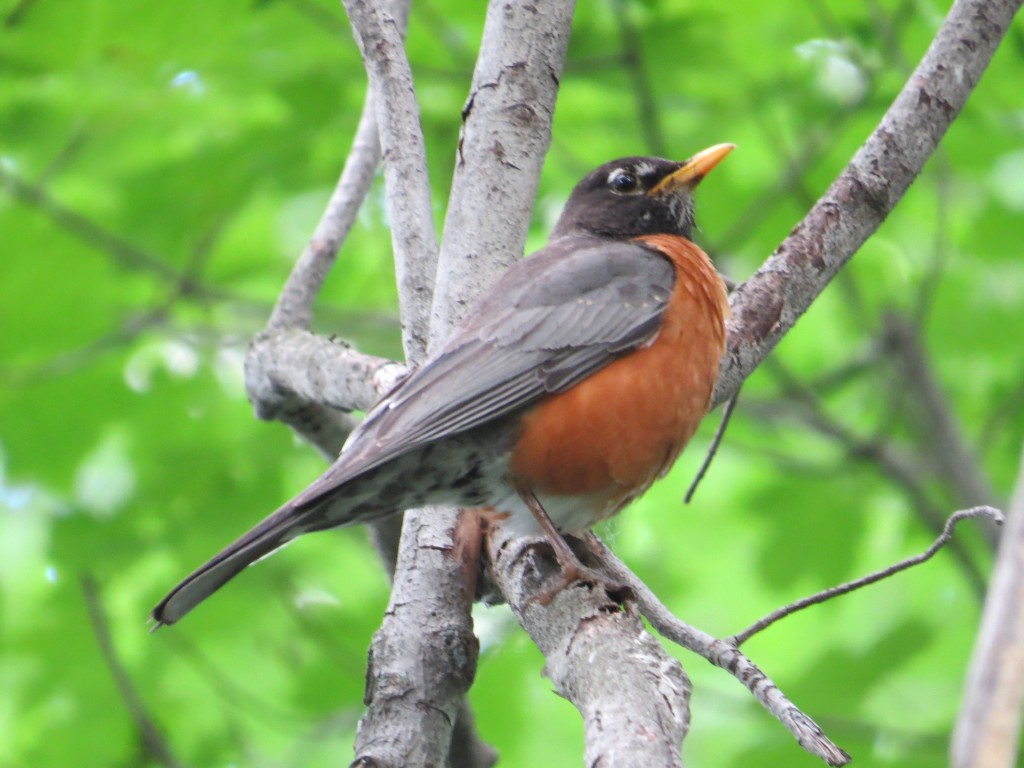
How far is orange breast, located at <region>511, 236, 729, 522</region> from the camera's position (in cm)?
334

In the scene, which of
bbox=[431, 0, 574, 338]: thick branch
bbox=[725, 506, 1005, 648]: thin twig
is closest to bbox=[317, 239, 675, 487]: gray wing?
bbox=[431, 0, 574, 338]: thick branch

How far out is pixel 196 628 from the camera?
520cm

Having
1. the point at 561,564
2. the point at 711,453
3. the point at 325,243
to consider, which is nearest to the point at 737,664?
the point at 561,564

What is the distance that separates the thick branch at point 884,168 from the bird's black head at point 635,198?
125 cm

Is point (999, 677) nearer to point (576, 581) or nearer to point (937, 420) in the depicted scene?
point (576, 581)

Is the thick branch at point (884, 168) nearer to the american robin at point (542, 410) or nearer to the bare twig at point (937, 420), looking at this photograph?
the american robin at point (542, 410)

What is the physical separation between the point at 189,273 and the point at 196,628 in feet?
5.15

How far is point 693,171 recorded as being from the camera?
4.57 metres

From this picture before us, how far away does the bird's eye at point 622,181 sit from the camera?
4633 mm

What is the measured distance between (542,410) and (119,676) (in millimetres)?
2498

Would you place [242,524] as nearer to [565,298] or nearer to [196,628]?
[196,628]

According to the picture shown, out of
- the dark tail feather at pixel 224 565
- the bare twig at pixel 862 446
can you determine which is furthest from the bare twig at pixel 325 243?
the bare twig at pixel 862 446

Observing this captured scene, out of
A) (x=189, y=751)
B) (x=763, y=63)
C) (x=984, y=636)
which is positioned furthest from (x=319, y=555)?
(x=984, y=636)

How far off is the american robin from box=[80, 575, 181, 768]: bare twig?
6.91ft
